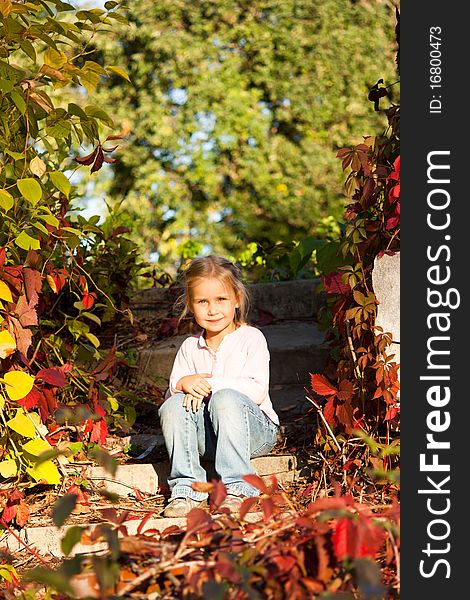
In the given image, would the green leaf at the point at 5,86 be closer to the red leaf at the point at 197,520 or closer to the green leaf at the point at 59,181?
the green leaf at the point at 59,181

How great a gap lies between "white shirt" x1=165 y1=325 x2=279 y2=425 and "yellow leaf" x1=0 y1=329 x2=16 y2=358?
0.74 m

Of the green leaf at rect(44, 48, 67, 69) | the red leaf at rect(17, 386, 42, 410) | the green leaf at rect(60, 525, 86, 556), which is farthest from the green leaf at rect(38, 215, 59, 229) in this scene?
the green leaf at rect(60, 525, 86, 556)

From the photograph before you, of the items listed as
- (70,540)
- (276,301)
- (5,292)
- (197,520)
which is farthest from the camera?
(276,301)

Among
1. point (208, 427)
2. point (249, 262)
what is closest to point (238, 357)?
point (208, 427)

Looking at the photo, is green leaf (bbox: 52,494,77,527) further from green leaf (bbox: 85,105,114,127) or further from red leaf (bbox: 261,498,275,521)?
green leaf (bbox: 85,105,114,127)

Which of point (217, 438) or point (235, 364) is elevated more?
point (235, 364)

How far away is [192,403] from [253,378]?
0.26 metres

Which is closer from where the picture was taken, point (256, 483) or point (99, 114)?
point (256, 483)

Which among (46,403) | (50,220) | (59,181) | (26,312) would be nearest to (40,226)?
(50,220)

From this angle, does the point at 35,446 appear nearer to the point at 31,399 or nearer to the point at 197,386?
the point at 31,399

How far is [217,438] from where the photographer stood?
3.00 metres

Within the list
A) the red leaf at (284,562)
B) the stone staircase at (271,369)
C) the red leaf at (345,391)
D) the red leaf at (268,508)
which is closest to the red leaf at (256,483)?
the red leaf at (268,508)

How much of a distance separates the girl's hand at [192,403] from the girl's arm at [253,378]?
0.23 ft

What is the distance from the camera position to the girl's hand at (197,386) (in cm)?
308
